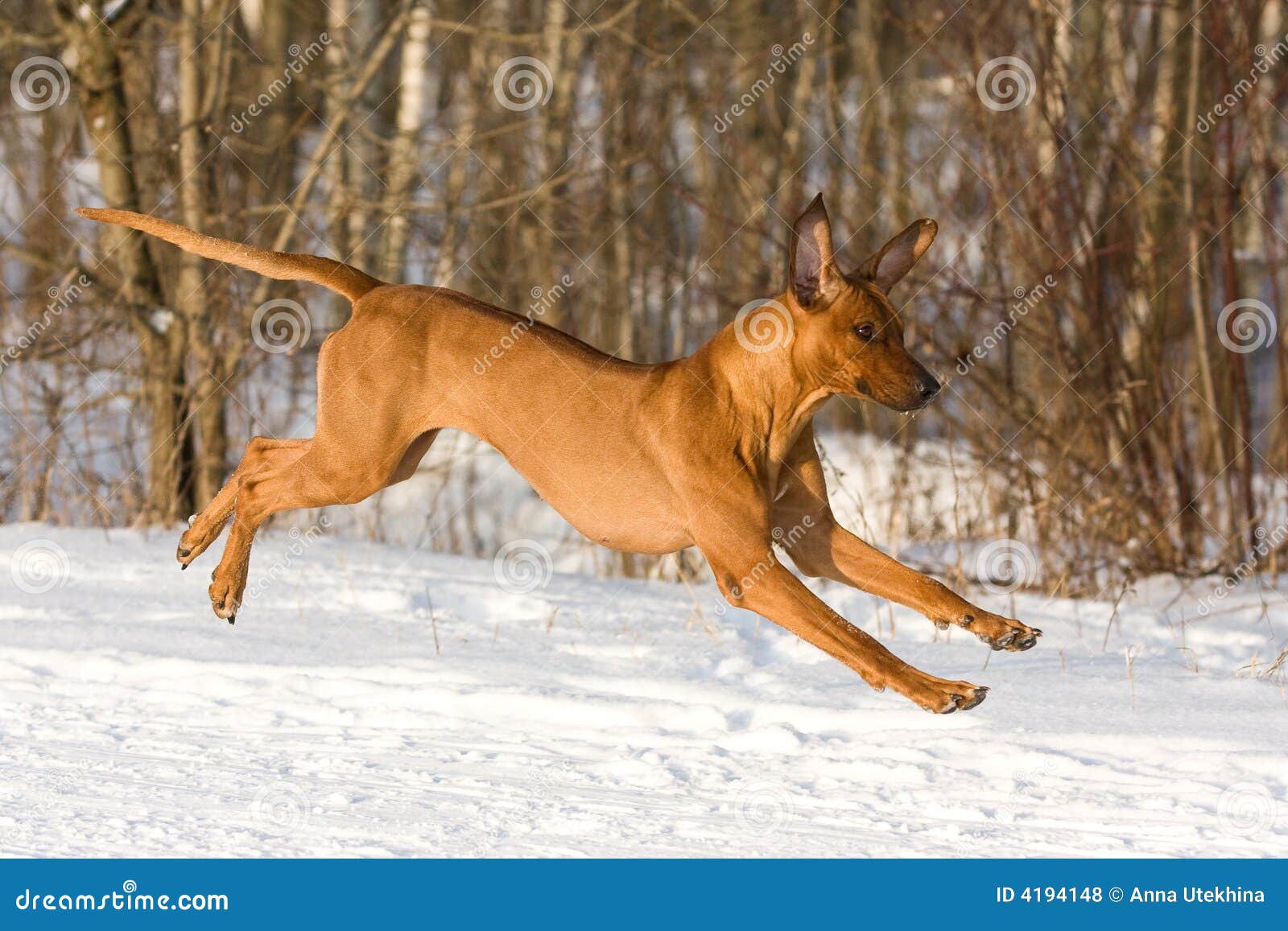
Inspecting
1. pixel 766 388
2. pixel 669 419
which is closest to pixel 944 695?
pixel 766 388

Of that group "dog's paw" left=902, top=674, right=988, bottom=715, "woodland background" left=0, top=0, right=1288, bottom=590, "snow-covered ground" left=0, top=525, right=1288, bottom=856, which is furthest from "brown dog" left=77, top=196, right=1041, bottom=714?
"woodland background" left=0, top=0, right=1288, bottom=590

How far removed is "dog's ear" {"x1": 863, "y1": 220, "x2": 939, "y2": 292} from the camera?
507 centimetres

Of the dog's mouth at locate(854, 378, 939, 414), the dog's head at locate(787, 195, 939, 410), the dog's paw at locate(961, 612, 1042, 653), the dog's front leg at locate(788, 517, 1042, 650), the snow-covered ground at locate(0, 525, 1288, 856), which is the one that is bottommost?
the snow-covered ground at locate(0, 525, 1288, 856)

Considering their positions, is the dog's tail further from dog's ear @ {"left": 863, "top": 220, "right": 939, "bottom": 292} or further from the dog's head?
dog's ear @ {"left": 863, "top": 220, "right": 939, "bottom": 292}

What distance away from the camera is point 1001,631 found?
189 inches

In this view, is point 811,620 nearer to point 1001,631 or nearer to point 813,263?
point 1001,631

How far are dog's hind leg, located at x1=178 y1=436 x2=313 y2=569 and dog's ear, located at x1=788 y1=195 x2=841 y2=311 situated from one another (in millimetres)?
1873

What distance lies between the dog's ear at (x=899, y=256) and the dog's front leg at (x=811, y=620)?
2.90 feet

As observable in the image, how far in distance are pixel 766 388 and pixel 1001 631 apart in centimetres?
101

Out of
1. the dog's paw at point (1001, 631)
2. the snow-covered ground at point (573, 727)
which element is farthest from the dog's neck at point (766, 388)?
the snow-covered ground at point (573, 727)

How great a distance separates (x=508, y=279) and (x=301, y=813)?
24.9ft

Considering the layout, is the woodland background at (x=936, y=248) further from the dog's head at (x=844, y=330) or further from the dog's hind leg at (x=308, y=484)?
the dog's head at (x=844, y=330)

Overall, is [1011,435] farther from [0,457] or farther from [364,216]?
[0,457]

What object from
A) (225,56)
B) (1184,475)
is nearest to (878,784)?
(1184,475)
